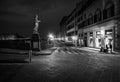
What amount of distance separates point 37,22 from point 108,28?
15.4 meters

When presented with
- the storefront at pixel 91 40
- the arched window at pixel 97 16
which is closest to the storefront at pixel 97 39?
the storefront at pixel 91 40

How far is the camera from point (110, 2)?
79.2ft

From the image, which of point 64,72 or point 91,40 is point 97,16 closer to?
point 91,40

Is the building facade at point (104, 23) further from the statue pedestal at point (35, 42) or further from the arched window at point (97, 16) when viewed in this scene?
the statue pedestal at point (35, 42)

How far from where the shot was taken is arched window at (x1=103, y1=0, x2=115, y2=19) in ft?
77.9

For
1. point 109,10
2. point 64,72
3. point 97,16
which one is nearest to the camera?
point 64,72

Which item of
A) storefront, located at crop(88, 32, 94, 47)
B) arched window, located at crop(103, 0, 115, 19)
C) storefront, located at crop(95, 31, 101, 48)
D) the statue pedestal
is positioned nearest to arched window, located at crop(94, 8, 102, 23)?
arched window, located at crop(103, 0, 115, 19)

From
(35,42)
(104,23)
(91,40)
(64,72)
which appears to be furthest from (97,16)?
(64,72)

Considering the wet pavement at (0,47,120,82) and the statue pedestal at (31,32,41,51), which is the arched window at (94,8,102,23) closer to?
the statue pedestal at (31,32,41,51)

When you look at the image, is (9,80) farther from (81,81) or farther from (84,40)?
(84,40)

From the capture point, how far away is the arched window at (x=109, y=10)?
23.7 m

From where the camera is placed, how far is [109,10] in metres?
24.8

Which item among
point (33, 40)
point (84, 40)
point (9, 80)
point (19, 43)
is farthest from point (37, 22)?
point (84, 40)

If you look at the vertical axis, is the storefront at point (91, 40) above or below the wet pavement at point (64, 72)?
above
